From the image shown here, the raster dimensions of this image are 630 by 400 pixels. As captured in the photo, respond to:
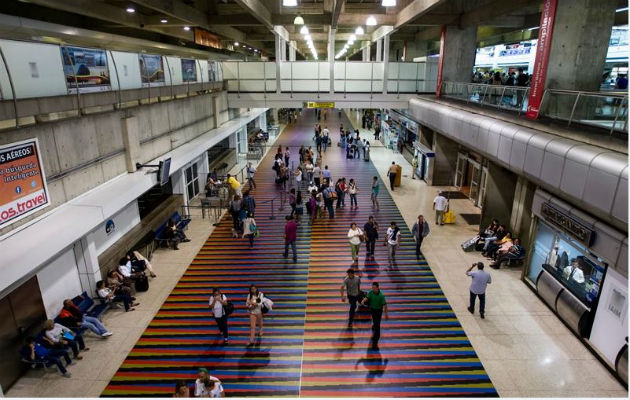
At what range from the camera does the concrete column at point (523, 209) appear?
11.1 meters

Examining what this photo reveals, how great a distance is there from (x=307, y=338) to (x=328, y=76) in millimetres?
16445

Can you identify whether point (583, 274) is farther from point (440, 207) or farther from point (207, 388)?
point (207, 388)

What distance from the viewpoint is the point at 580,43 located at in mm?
8891

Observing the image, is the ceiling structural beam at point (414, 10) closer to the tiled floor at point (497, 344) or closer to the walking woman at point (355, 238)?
the walking woman at point (355, 238)

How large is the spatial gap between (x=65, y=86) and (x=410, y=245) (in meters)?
10.3

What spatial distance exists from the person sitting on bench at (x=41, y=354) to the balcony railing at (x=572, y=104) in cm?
1084

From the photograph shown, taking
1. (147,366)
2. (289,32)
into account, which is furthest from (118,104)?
(289,32)

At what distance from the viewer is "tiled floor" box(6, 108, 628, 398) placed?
22.4ft

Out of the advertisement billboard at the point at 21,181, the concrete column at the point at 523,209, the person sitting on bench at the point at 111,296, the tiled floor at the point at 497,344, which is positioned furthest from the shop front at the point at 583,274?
the advertisement billboard at the point at 21,181

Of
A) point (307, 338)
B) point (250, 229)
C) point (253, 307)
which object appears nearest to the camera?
point (253, 307)

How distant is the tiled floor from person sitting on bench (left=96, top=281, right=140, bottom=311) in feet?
0.74

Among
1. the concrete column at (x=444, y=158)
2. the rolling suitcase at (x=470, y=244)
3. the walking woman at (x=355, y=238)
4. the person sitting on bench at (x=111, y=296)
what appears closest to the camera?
the person sitting on bench at (x=111, y=296)

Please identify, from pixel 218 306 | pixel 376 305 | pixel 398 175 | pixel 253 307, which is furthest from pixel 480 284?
pixel 398 175

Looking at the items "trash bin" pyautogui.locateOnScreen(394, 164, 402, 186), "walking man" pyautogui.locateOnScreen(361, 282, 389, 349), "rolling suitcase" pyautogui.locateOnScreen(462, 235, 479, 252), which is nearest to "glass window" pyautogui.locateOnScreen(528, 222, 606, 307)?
"rolling suitcase" pyautogui.locateOnScreen(462, 235, 479, 252)
